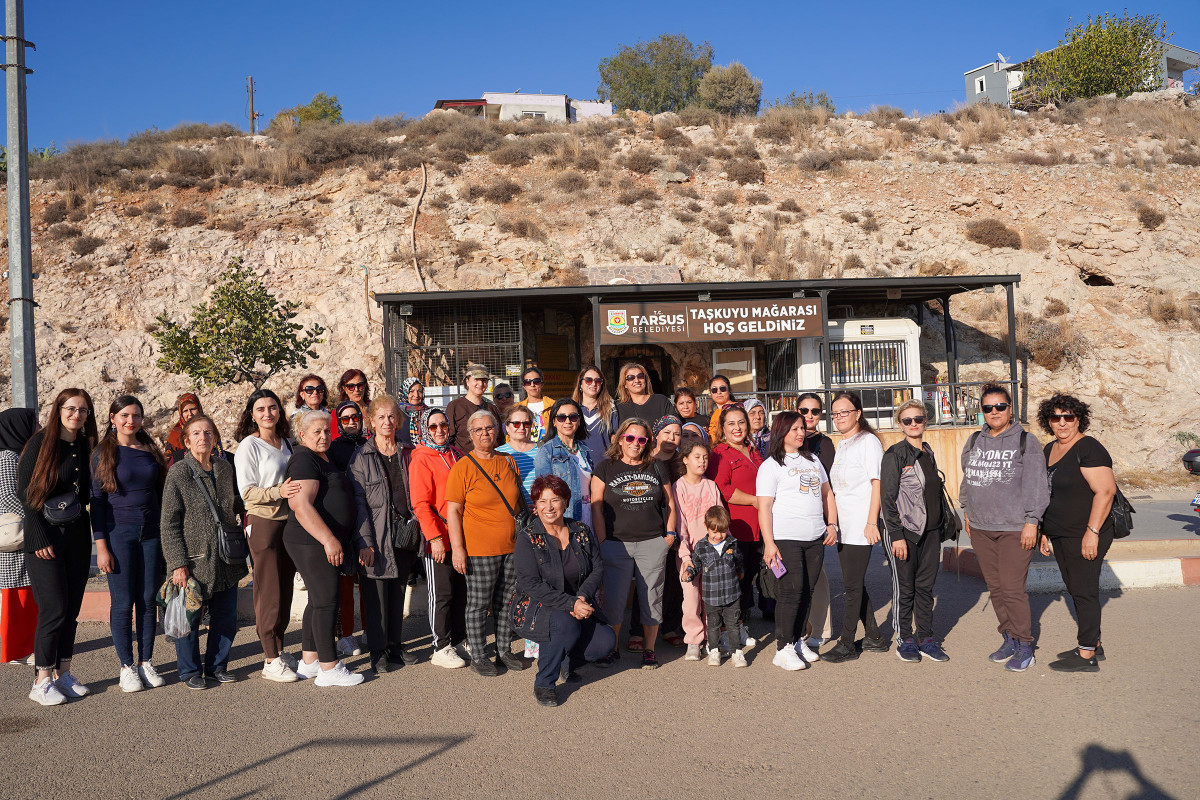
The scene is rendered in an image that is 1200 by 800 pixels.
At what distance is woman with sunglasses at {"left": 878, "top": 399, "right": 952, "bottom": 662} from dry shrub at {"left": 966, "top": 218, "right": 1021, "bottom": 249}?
74.1ft

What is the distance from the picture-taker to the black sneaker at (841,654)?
17.8 ft

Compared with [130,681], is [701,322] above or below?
above

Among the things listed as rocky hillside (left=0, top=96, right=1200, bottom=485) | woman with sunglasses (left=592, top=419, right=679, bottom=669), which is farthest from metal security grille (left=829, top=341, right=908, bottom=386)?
woman with sunglasses (left=592, top=419, right=679, bottom=669)

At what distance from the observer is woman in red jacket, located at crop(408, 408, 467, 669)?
5.48m

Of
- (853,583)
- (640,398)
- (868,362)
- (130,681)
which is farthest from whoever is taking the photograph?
(868,362)

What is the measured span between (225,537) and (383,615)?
119 centimetres

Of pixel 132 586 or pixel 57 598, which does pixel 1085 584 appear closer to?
pixel 132 586

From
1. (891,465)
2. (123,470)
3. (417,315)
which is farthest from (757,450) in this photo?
(417,315)

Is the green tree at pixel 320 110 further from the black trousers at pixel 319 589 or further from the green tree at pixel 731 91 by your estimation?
the black trousers at pixel 319 589

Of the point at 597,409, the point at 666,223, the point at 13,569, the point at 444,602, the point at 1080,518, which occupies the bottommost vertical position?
the point at 444,602

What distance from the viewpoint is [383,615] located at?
18.2 ft

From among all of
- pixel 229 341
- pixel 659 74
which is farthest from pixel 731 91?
pixel 229 341

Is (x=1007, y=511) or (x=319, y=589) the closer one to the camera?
(x=319, y=589)

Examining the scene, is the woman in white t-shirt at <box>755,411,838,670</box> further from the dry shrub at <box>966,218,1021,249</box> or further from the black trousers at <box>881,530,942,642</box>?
the dry shrub at <box>966,218,1021,249</box>
